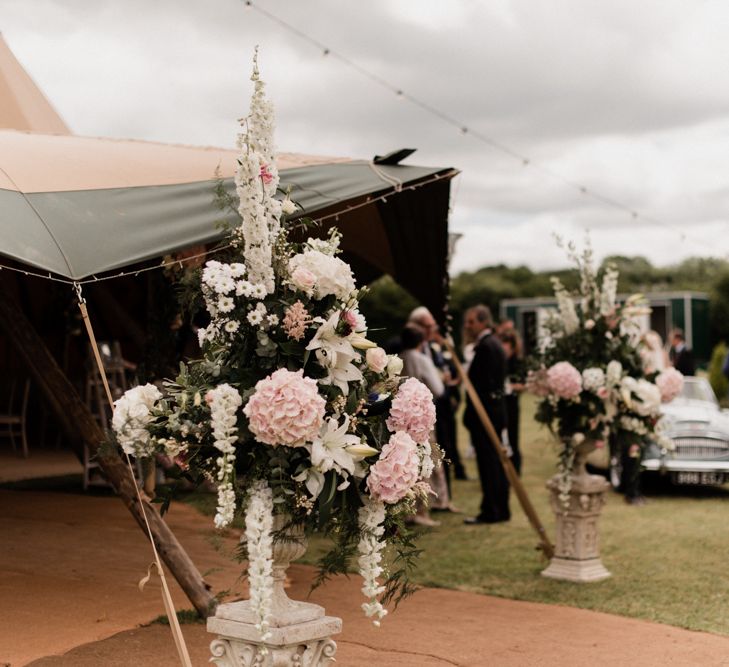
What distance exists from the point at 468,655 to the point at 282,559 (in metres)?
2.21

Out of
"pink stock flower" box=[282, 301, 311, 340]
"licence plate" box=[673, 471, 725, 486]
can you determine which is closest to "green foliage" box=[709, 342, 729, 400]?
"licence plate" box=[673, 471, 725, 486]

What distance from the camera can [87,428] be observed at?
610cm

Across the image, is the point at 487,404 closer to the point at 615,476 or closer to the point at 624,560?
the point at 624,560

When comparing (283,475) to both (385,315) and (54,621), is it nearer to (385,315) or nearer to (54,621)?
(54,621)

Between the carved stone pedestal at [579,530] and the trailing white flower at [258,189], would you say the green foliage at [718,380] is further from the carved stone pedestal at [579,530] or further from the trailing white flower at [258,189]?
the trailing white flower at [258,189]

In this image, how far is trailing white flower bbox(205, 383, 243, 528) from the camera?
3.15 m

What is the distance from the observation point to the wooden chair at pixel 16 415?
42.3 ft

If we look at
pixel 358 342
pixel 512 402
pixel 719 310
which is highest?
pixel 719 310

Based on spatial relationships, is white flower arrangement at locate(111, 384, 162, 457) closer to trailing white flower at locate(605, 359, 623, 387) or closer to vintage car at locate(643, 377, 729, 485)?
trailing white flower at locate(605, 359, 623, 387)

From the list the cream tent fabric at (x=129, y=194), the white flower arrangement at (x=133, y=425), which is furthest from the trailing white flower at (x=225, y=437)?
the cream tent fabric at (x=129, y=194)

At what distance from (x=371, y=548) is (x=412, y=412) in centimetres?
51

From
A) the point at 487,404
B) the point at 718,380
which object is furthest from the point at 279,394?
the point at 718,380

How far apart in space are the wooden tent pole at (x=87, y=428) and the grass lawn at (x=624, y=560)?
2.02 m

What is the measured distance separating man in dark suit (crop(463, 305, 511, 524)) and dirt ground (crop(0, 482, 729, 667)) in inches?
97.8
